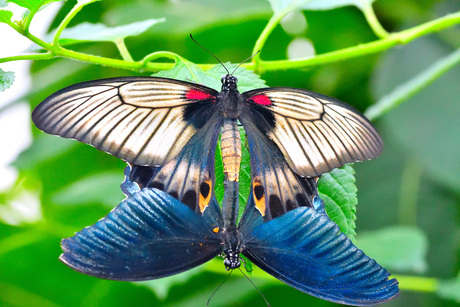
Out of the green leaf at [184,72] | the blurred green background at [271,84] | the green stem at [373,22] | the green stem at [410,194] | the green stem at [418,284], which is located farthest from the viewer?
the green stem at [410,194]

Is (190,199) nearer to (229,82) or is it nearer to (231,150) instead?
(231,150)

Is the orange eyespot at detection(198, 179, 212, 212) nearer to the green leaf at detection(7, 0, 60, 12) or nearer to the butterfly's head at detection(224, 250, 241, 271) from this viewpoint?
the butterfly's head at detection(224, 250, 241, 271)

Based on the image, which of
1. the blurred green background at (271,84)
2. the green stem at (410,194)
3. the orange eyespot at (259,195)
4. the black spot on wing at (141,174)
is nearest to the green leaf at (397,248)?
the blurred green background at (271,84)

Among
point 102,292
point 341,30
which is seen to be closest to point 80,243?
point 102,292

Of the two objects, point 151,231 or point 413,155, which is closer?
point 151,231

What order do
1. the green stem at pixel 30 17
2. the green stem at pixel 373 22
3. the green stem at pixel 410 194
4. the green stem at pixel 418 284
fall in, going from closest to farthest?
the green stem at pixel 30 17
the green stem at pixel 373 22
the green stem at pixel 418 284
the green stem at pixel 410 194

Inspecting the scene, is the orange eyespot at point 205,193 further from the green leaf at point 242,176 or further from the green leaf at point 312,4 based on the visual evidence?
the green leaf at point 312,4

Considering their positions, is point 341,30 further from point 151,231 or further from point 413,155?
point 151,231
